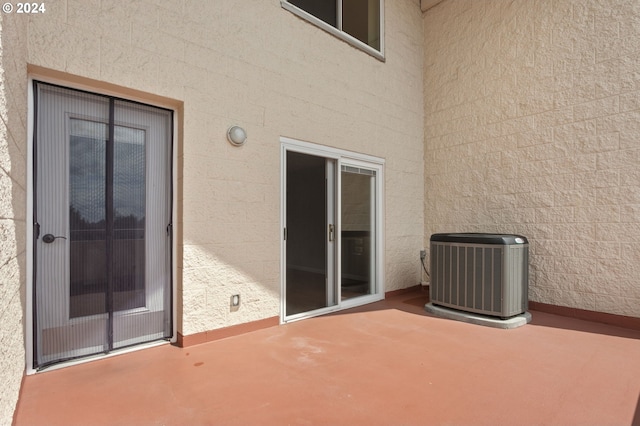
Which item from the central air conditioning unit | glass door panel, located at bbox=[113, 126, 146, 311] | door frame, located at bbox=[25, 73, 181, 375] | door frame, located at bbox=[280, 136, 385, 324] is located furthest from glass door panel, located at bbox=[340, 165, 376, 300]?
glass door panel, located at bbox=[113, 126, 146, 311]

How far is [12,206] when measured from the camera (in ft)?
5.82

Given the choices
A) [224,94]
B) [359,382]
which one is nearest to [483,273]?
[359,382]

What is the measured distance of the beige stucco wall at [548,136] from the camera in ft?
11.5

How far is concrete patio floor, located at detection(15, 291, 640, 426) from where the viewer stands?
1.89 m

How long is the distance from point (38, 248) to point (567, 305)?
5218 millimetres

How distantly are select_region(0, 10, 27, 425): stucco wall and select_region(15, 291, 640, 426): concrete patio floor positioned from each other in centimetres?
40

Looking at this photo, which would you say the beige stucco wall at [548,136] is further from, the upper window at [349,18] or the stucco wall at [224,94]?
the stucco wall at [224,94]

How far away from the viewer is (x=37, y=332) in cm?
239

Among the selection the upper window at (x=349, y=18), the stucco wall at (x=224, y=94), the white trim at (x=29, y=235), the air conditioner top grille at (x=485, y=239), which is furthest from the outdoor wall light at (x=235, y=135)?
the air conditioner top grille at (x=485, y=239)

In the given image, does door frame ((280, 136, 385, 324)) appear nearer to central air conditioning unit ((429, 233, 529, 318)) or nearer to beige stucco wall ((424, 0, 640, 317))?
central air conditioning unit ((429, 233, 529, 318))

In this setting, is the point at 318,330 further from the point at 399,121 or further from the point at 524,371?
the point at 399,121

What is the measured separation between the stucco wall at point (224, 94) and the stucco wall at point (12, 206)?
0.47 m

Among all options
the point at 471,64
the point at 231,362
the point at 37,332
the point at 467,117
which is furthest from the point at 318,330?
the point at 471,64

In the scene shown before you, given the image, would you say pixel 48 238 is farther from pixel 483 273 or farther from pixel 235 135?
pixel 483 273
